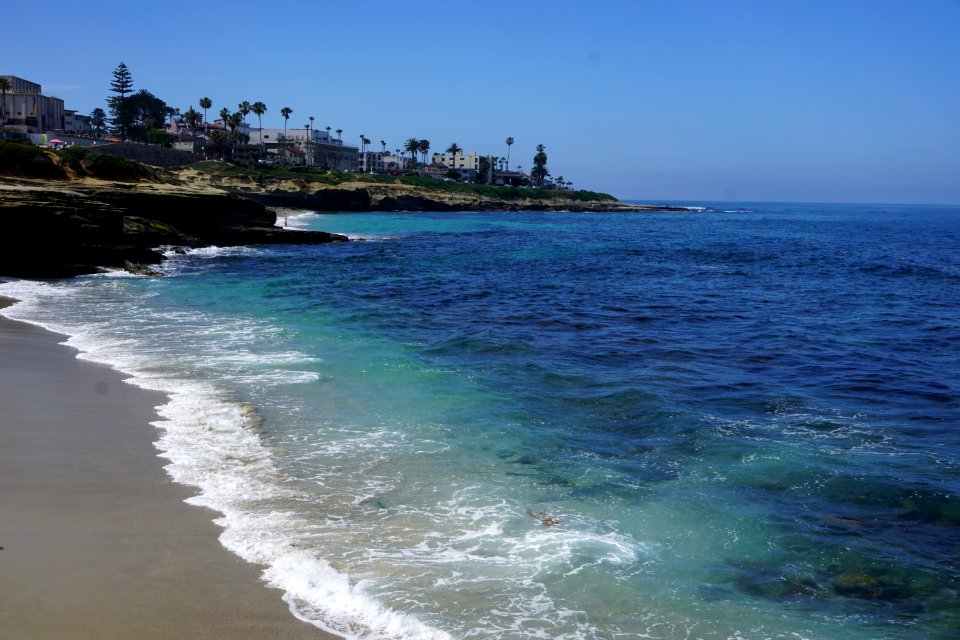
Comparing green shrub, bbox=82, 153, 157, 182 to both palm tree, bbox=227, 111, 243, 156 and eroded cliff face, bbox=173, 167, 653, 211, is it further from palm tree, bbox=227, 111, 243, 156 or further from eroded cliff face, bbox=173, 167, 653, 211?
palm tree, bbox=227, 111, 243, 156

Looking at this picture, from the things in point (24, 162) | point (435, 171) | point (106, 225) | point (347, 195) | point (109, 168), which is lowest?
point (106, 225)

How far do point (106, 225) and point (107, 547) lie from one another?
2962 cm

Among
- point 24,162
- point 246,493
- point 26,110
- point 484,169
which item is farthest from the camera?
point 484,169

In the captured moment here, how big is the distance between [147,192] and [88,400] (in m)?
30.8

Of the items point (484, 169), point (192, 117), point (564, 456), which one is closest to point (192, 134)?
point (192, 117)

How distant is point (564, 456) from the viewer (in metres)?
10.5

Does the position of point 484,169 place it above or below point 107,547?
above

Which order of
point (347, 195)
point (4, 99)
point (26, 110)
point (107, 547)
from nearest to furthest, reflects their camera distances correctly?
point (107, 547), point (4, 99), point (26, 110), point (347, 195)

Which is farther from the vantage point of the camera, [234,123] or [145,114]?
[145,114]

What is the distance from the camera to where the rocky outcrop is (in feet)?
95.6

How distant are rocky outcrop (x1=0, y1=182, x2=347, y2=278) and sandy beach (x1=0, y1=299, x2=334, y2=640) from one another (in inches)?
810

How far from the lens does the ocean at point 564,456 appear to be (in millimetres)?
6707

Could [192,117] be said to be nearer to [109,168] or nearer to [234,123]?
[234,123]

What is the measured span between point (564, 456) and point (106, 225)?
29035mm
